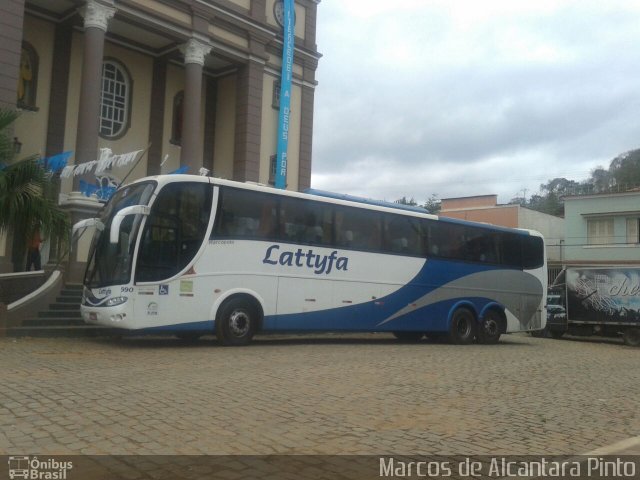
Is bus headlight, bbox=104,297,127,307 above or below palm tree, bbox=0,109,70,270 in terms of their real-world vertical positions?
below

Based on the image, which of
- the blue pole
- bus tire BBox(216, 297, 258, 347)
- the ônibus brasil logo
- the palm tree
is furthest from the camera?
the blue pole

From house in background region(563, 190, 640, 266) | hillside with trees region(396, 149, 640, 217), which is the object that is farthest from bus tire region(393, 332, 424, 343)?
hillside with trees region(396, 149, 640, 217)

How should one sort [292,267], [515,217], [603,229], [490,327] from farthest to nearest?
1. [515,217]
2. [603,229]
3. [490,327]
4. [292,267]

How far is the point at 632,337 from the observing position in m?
21.5

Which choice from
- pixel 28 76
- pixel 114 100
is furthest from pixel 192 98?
pixel 28 76

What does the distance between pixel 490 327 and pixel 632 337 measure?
6665mm

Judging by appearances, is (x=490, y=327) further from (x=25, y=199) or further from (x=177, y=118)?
(x=177, y=118)

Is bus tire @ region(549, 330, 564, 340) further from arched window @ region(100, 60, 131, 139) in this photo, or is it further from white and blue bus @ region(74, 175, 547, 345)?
arched window @ region(100, 60, 131, 139)

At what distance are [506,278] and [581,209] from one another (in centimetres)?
2207

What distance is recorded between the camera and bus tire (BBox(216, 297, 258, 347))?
1301 centimetres

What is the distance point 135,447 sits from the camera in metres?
5.09

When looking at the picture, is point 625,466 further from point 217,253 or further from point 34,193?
point 34,193

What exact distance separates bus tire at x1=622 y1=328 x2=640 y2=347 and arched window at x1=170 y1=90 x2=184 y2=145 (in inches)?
690

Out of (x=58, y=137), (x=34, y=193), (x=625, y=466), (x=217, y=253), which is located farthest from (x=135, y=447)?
(x=58, y=137)
